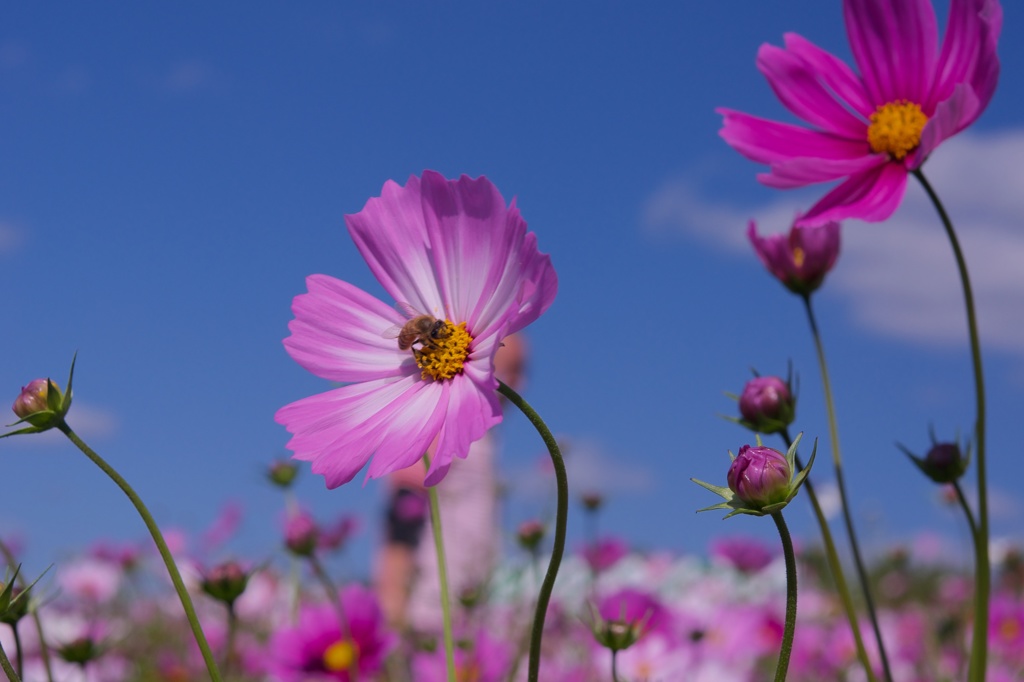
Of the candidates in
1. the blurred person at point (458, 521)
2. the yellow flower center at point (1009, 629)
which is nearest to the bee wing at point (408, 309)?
the yellow flower center at point (1009, 629)

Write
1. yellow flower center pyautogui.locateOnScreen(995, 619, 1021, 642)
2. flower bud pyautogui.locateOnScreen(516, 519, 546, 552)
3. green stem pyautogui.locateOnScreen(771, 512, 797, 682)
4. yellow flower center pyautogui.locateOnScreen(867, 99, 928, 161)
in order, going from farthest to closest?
yellow flower center pyautogui.locateOnScreen(995, 619, 1021, 642) → flower bud pyautogui.locateOnScreen(516, 519, 546, 552) → yellow flower center pyautogui.locateOnScreen(867, 99, 928, 161) → green stem pyautogui.locateOnScreen(771, 512, 797, 682)

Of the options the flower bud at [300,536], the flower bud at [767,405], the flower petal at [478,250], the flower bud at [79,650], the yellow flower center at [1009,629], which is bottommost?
the yellow flower center at [1009,629]

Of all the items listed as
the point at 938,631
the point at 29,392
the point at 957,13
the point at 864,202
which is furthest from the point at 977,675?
the point at 938,631

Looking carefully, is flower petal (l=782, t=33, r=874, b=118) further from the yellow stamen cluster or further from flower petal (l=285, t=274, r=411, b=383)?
flower petal (l=285, t=274, r=411, b=383)

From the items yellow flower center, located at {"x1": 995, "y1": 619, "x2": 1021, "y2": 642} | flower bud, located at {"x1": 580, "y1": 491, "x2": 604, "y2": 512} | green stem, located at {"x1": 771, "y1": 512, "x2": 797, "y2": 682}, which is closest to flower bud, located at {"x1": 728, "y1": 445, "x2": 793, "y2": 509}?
green stem, located at {"x1": 771, "y1": 512, "x2": 797, "y2": 682}

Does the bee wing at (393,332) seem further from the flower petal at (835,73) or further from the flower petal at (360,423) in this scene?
the flower petal at (835,73)

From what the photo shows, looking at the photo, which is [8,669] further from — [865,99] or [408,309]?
[865,99]
